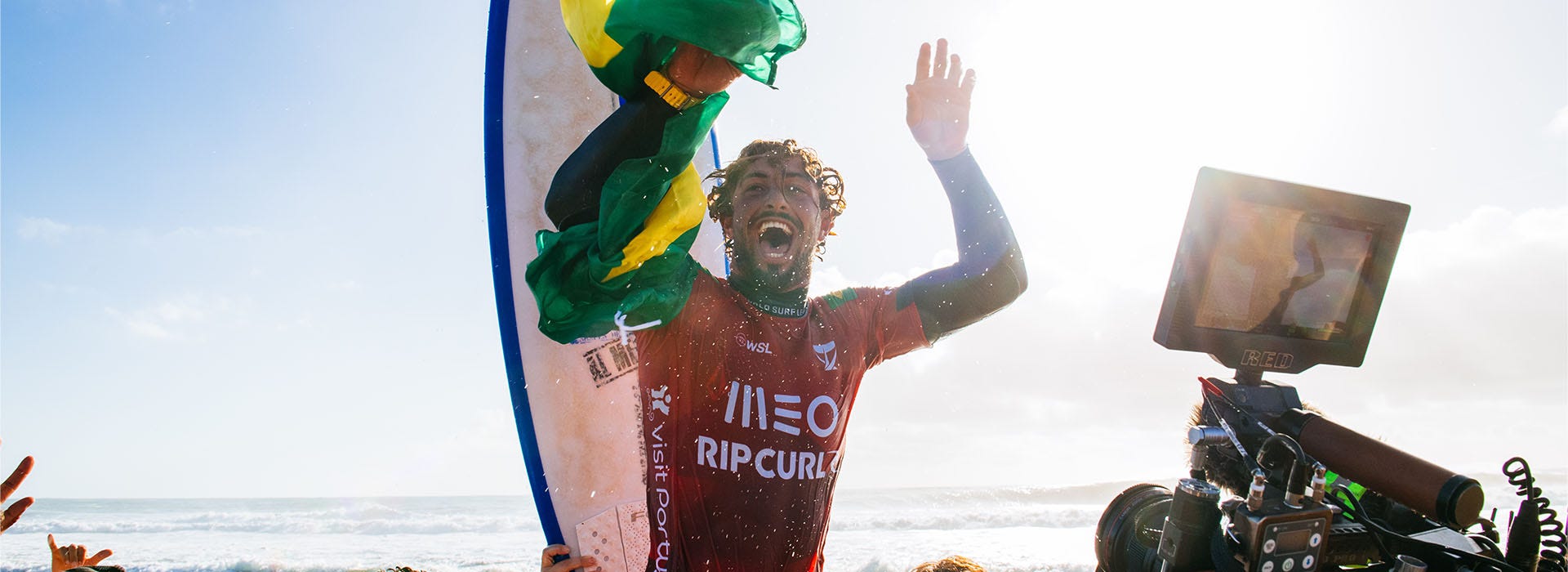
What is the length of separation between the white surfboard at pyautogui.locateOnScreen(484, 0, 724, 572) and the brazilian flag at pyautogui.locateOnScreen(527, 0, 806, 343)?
1.77m

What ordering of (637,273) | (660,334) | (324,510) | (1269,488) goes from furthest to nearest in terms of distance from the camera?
1. (324,510)
2. (660,334)
3. (637,273)
4. (1269,488)

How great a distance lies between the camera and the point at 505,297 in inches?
154

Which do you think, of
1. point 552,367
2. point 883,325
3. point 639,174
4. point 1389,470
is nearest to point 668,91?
point 639,174

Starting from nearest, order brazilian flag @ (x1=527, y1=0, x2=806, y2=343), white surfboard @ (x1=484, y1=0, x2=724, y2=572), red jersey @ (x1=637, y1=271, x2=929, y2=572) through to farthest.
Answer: brazilian flag @ (x1=527, y1=0, x2=806, y2=343)
red jersey @ (x1=637, y1=271, x2=929, y2=572)
white surfboard @ (x1=484, y1=0, x2=724, y2=572)

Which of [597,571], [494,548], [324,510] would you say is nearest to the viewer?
[597,571]

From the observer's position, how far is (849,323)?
8.55ft

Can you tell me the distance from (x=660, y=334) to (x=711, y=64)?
30.9 inches

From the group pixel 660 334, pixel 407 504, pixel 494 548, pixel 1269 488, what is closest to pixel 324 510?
pixel 407 504

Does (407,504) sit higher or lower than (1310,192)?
lower

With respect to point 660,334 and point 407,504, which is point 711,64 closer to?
point 660,334

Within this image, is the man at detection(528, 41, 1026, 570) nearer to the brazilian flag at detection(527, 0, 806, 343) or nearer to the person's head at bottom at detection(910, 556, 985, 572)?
the brazilian flag at detection(527, 0, 806, 343)

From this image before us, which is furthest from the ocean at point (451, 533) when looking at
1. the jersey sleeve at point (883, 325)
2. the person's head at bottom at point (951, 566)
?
the jersey sleeve at point (883, 325)

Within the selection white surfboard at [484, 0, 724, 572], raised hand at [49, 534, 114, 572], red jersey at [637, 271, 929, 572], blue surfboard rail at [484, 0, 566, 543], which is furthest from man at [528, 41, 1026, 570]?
raised hand at [49, 534, 114, 572]

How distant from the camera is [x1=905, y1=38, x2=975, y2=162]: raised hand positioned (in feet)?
8.84
